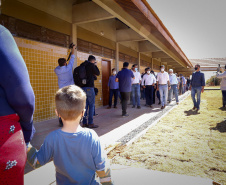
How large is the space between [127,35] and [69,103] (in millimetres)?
9743

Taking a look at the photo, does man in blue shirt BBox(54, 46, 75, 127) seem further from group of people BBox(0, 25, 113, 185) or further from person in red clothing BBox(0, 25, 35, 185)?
person in red clothing BBox(0, 25, 35, 185)

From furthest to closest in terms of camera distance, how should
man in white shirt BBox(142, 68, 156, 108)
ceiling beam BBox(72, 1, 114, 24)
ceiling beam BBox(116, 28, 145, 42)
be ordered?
ceiling beam BBox(116, 28, 145, 42), man in white shirt BBox(142, 68, 156, 108), ceiling beam BBox(72, 1, 114, 24)

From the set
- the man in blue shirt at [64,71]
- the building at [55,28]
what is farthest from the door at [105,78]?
the man in blue shirt at [64,71]

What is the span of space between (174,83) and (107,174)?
9390mm

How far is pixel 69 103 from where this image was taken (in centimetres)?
131

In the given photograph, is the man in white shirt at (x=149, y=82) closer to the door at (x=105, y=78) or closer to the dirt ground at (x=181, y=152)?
the door at (x=105, y=78)

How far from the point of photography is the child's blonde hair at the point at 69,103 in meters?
1.31

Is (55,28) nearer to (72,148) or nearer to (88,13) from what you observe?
(88,13)

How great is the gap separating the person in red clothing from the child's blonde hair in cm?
22

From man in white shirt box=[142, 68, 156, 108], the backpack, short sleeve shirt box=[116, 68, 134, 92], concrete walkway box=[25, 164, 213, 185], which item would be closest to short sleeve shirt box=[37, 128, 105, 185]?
concrete walkway box=[25, 164, 213, 185]

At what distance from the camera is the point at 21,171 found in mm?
1139

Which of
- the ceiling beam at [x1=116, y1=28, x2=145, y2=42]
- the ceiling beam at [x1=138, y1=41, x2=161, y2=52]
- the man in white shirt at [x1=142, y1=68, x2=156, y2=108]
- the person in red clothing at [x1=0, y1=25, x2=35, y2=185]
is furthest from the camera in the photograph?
the ceiling beam at [x1=138, y1=41, x2=161, y2=52]

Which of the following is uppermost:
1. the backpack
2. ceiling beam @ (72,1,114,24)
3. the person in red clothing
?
ceiling beam @ (72,1,114,24)

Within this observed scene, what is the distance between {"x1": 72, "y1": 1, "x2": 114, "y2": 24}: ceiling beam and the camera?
6656 mm
